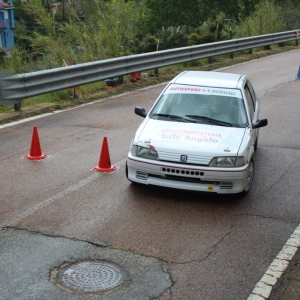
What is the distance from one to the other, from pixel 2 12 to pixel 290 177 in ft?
208

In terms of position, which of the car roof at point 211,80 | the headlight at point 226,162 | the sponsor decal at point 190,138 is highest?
the car roof at point 211,80

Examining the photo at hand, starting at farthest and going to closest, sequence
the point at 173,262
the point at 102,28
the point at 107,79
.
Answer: the point at 102,28, the point at 107,79, the point at 173,262

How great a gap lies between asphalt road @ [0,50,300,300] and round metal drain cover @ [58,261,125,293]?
0.32ft

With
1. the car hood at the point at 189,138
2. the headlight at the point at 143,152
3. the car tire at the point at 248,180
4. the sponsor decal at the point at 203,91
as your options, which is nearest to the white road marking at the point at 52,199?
the headlight at the point at 143,152

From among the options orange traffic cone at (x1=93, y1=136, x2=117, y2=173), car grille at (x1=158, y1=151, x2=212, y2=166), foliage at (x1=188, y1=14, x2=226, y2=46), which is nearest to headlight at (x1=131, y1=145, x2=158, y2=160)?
car grille at (x1=158, y1=151, x2=212, y2=166)

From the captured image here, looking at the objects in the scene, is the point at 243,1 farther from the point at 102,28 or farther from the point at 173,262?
the point at 173,262

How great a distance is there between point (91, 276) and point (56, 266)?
0.41m

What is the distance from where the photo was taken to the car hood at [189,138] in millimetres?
7555

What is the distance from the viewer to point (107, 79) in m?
16.3

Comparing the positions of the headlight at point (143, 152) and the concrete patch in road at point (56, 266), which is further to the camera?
the headlight at point (143, 152)

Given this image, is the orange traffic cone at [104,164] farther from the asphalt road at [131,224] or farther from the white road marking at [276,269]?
the white road marking at [276,269]

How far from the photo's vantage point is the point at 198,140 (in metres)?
7.75

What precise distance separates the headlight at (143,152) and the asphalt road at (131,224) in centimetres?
57

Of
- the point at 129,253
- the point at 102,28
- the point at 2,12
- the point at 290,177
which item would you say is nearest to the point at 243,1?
the point at 2,12
